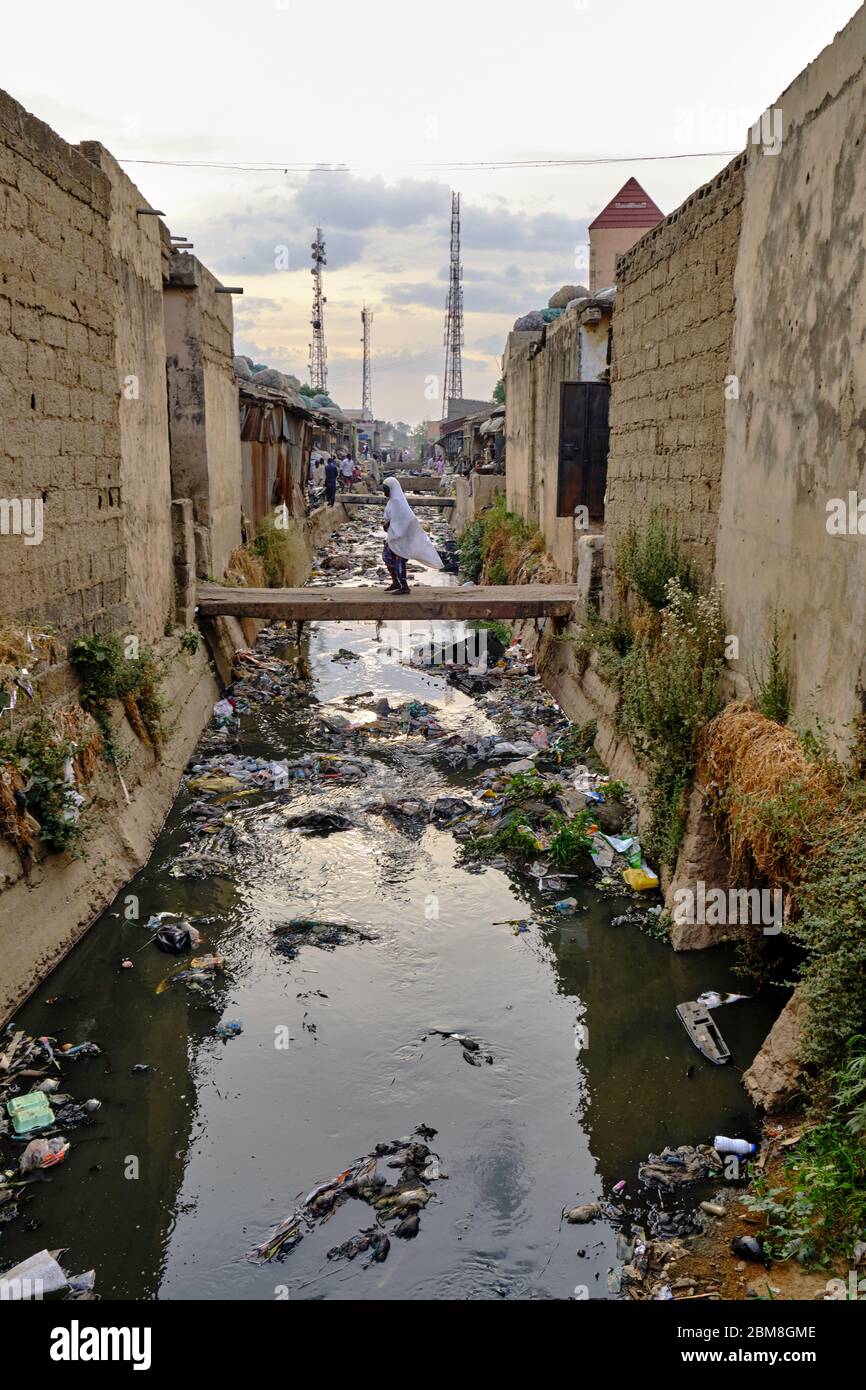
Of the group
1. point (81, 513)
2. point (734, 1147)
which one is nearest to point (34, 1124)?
point (734, 1147)

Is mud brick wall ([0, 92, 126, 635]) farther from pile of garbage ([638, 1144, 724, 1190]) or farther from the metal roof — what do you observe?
the metal roof

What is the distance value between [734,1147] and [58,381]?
5488 millimetres

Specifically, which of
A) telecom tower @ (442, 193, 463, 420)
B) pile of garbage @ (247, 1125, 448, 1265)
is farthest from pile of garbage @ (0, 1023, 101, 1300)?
telecom tower @ (442, 193, 463, 420)

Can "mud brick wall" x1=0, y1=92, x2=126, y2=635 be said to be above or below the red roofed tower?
below

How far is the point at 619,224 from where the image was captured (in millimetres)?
27984

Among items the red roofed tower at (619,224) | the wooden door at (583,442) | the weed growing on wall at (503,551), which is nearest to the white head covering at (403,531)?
the wooden door at (583,442)

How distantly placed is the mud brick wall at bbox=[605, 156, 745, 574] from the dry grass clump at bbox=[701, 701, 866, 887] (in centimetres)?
186

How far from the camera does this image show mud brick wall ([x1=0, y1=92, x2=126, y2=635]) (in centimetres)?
534

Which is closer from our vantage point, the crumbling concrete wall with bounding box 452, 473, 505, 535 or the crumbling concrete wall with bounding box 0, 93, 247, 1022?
the crumbling concrete wall with bounding box 0, 93, 247, 1022

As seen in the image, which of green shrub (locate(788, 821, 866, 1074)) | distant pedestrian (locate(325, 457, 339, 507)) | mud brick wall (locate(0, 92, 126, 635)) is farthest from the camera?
distant pedestrian (locate(325, 457, 339, 507))

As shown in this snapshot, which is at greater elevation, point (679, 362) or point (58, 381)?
point (679, 362)

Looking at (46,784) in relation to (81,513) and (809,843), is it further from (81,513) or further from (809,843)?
(809,843)
